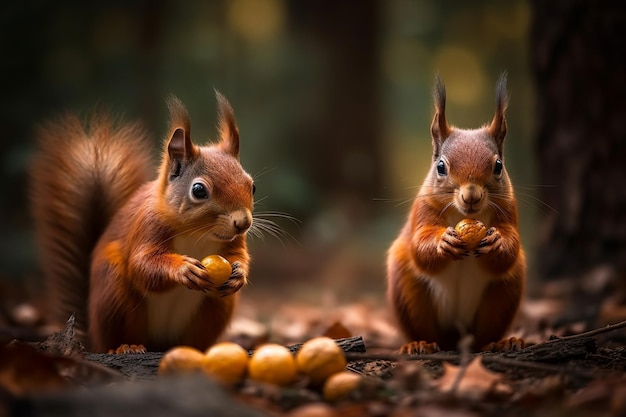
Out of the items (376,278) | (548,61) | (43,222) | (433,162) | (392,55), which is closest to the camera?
(433,162)

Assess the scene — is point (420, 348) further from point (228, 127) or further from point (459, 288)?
point (228, 127)

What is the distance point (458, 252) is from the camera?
2.09 metres

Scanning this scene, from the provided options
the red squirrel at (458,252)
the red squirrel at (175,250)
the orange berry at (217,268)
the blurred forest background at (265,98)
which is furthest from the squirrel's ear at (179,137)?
the blurred forest background at (265,98)

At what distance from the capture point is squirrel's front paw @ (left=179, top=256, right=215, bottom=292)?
204cm

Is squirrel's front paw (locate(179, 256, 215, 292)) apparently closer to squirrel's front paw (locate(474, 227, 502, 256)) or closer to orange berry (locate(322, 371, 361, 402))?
orange berry (locate(322, 371, 361, 402))

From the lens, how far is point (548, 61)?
3.90 metres

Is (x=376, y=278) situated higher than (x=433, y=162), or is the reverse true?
(x=376, y=278)

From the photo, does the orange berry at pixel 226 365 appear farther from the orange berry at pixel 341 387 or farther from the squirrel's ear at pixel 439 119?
the squirrel's ear at pixel 439 119

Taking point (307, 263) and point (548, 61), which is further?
point (307, 263)

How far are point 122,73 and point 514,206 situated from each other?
4.57 m

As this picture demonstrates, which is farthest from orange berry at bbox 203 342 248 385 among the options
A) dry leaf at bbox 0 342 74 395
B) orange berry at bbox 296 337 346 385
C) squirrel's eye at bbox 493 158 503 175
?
squirrel's eye at bbox 493 158 503 175

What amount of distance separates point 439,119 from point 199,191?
809mm

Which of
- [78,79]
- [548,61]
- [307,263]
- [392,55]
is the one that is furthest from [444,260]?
[392,55]

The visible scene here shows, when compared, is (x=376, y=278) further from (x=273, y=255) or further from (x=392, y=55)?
(x=392, y=55)
